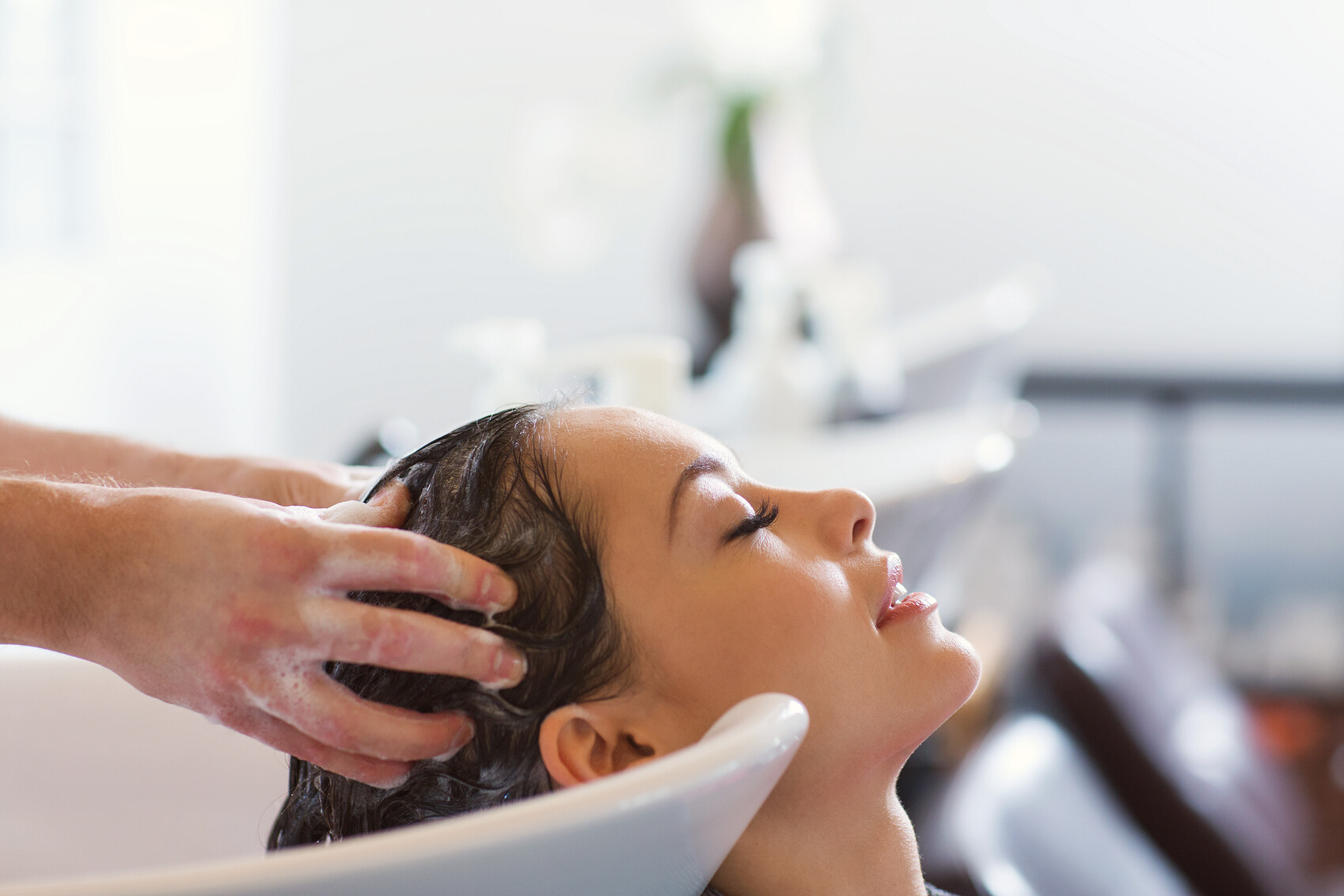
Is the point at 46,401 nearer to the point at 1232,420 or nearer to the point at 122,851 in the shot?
the point at 122,851

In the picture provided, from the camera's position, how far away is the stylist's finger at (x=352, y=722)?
561 millimetres

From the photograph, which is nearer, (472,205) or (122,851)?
(122,851)

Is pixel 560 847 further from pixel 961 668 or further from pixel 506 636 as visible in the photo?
pixel 961 668

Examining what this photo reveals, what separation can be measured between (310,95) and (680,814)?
3634mm

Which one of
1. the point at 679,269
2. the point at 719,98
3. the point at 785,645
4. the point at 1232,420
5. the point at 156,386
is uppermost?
the point at 719,98

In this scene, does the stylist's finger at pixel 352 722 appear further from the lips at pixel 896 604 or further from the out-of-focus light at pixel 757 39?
the out-of-focus light at pixel 757 39

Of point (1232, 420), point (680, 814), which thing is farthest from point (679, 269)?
point (680, 814)

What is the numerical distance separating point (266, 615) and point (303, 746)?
0.10 meters

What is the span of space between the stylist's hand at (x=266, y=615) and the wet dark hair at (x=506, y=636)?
68mm

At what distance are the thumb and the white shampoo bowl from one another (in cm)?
26

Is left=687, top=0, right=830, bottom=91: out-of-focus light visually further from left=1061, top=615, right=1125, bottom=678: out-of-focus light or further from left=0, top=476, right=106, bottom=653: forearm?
left=0, top=476, right=106, bottom=653: forearm

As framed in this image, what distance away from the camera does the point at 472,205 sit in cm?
362

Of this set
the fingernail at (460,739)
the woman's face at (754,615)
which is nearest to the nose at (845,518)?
the woman's face at (754,615)

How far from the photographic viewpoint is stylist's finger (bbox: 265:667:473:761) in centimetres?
56
